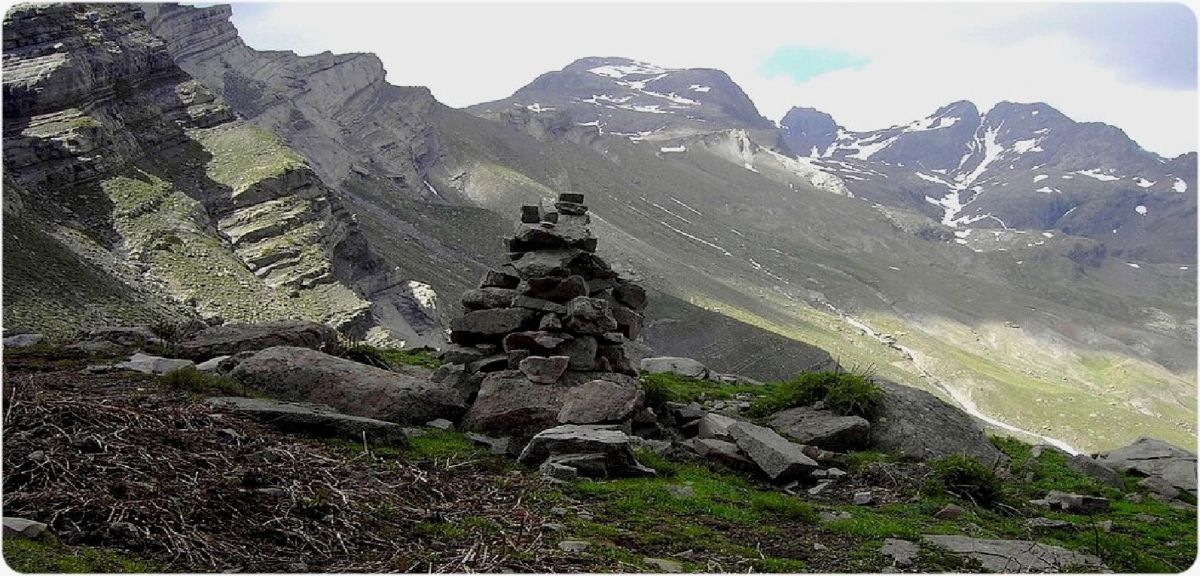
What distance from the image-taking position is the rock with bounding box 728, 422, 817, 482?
15.6 m

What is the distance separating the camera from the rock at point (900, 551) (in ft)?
36.6

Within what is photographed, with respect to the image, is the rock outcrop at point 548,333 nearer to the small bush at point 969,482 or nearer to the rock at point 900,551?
the small bush at point 969,482

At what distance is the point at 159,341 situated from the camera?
24391 millimetres

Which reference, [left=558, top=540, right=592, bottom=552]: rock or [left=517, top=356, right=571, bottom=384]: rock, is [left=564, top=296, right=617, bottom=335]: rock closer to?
[left=517, top=356, right=571, bottom=384]: rock

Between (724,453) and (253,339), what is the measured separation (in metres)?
13.6

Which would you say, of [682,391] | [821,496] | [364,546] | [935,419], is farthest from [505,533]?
[682,391]

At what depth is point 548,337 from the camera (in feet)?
62.4

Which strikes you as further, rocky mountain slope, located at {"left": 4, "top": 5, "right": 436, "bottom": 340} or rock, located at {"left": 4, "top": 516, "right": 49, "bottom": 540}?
rocky mountain slope, located at {"left": 4, "top": 5, "right": 436, "bottom": 340}

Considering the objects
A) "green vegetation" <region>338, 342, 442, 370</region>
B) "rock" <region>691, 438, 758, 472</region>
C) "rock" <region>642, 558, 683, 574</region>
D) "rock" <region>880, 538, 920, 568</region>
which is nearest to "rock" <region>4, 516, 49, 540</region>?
"rock" <region>642, 558, 683, 574</region>

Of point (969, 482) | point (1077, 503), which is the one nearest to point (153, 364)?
point (969, 482)

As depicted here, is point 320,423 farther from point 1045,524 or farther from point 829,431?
point 1045,524

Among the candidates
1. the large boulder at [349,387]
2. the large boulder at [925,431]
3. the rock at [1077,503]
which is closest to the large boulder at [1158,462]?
the large boulder at [925,431]

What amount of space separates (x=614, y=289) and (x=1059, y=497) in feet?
35.9

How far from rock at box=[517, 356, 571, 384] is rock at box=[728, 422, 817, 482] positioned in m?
4.01
